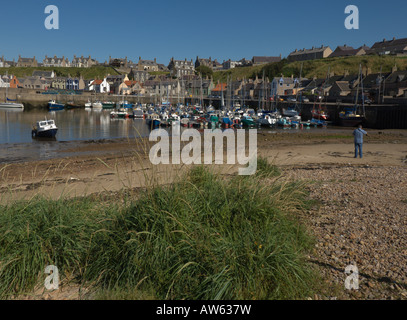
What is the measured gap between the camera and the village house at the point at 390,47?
117012 mm

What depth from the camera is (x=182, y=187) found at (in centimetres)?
541

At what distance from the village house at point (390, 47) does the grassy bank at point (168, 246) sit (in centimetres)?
13239

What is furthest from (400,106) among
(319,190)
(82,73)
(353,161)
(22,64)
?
(22,64)

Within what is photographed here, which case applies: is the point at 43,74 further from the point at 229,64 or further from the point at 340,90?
the point at 340,90

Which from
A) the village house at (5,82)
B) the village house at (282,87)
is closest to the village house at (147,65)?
the village house at (5,82)

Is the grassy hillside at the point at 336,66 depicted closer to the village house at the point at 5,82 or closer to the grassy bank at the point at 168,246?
the village house at the point at 5,82

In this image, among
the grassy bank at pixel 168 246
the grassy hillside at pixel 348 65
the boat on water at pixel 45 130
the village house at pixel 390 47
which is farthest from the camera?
the village house at pixel 390 47

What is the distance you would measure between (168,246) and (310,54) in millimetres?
147104

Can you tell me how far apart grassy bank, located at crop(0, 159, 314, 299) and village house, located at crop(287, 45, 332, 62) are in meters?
141

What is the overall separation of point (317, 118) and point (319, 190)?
153 ft

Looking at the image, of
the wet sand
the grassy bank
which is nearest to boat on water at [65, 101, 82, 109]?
the wet sand

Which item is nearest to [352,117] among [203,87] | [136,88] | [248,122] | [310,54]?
[248,122]

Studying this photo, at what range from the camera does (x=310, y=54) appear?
13800 centimetres

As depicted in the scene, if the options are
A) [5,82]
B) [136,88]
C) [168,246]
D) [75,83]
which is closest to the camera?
[168,246]
